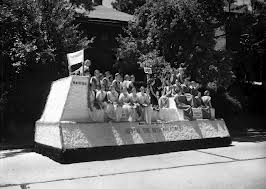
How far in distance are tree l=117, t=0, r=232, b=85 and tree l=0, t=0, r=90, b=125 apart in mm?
3842

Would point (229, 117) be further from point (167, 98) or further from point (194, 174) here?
point (194, 174)

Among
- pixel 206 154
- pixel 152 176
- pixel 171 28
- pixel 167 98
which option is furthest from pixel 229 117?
pixel 152 176

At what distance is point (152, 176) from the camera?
8.00 m

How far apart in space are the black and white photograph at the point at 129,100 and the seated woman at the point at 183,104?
0.12 ft

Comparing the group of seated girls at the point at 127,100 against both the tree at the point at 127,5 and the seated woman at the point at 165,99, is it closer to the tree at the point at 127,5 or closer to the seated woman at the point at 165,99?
the seated woman at the point at 165,99

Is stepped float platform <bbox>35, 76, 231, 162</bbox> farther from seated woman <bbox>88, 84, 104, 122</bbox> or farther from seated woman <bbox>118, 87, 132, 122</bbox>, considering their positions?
seated woman <bbox>118, 87, 132, 122</bbox>

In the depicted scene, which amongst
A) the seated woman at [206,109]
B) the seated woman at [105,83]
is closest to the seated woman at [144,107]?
the seated woman at [105,83]

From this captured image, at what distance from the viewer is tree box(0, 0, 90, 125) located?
1528 cm

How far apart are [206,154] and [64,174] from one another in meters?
4.90

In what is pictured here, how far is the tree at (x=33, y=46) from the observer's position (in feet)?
50.1

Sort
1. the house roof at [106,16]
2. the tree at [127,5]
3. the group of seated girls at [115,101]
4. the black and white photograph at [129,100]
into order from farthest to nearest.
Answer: the tree at [127,5] < the house roof at [106,16] < the group of seated girls at [115,101] < the black and white photograph at [129,100]

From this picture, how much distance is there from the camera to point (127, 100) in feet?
38.6

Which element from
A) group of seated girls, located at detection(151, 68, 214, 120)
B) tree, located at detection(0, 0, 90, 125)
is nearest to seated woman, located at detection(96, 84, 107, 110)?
group of seated girls, located at detection(151, 68, 214, 120)

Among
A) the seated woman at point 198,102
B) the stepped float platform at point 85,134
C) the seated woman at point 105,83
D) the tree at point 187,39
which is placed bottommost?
the stepped float platform at point 85,134
